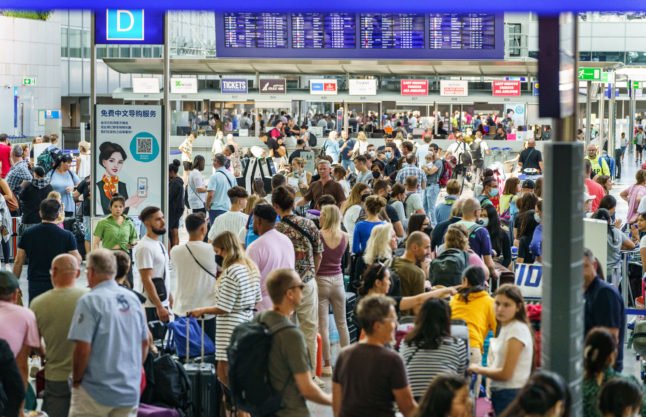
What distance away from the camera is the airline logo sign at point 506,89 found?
42469mm

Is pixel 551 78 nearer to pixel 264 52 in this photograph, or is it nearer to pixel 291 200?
pixel 291 200

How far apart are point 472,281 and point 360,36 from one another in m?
20.8

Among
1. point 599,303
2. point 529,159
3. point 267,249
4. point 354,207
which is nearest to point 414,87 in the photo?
point 529,159

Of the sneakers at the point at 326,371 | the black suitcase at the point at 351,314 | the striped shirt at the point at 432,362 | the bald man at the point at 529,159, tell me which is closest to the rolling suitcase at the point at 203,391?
the striped shirt at the point at 432,362

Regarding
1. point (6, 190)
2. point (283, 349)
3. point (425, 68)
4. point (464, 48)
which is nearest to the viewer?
point (283, 349)

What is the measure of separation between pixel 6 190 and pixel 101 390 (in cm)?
1012

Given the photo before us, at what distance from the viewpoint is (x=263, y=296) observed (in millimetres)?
9609

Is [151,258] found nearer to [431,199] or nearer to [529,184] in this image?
[529,184]

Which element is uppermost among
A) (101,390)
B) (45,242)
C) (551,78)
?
(551,78)

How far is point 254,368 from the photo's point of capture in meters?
6.53

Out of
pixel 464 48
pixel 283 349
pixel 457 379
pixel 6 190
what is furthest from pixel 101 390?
pixel 464 48

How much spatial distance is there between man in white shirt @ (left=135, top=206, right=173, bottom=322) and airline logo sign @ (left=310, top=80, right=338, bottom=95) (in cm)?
3385

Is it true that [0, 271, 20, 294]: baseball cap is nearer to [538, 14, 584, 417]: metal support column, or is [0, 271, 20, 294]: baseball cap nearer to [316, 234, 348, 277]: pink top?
[316, 234, 348, 277]: pink top

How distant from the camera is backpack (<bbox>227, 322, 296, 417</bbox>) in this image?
255 inches
